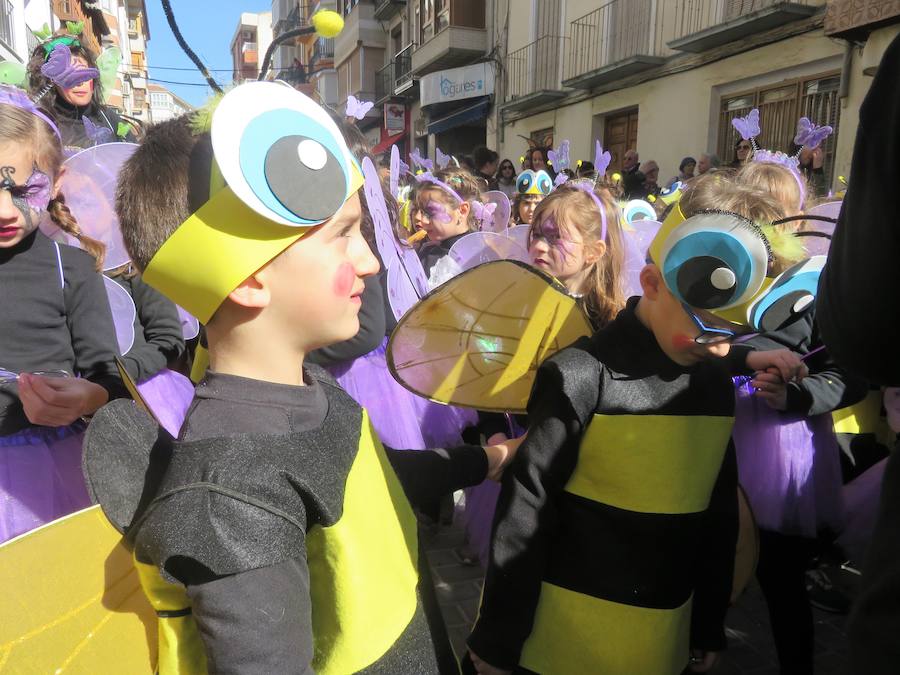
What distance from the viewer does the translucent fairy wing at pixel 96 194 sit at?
1981mm

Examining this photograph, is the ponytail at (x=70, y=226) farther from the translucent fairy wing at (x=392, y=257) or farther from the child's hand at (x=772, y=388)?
the child's hand at (x=772, y=388)

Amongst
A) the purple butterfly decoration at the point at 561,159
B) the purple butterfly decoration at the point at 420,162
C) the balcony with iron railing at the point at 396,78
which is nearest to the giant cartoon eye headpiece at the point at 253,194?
the purple butterfly decoration at the point at 561,159

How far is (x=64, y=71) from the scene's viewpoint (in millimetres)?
3174

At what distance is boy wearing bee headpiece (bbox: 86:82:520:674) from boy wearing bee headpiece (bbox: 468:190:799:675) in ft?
1.27

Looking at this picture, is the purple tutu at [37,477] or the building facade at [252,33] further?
the building facade at [252,33]

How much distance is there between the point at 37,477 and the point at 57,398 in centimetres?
35

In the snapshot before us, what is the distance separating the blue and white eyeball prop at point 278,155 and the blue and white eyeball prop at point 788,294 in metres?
0.94

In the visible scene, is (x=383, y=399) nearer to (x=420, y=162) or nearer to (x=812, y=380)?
(x=812, y=380)

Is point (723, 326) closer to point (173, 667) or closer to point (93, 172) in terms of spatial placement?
point (173, 667)

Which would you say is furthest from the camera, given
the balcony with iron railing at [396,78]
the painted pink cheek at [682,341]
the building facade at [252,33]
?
the building facade at [252,33]

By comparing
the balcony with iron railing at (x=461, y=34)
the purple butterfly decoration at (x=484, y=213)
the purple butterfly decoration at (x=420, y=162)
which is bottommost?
the purple butterfly decoration at (x=484, y=213)

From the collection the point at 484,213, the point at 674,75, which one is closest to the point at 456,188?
the point at 484,213

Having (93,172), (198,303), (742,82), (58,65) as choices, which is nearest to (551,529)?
(198,303)

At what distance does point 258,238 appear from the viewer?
99 cm
